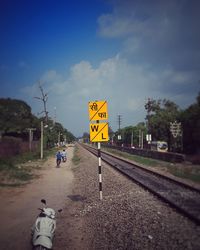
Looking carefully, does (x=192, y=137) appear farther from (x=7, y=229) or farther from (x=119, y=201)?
(x=7, y=229)

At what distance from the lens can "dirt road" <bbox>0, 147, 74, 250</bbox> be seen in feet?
24.8

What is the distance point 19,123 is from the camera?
6431cm

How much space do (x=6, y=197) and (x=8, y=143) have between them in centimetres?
2327

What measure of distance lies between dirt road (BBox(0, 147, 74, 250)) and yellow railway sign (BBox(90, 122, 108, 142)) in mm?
2988

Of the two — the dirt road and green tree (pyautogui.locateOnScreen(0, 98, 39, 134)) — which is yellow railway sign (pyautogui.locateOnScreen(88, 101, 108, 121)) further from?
green tree (pyautogui.locateOnScreen(0, 98, 39, 134))

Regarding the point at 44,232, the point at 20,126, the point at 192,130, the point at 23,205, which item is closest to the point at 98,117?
the point at 23,205

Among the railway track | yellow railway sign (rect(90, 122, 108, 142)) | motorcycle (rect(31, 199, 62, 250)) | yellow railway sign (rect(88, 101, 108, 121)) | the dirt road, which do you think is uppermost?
yellow railway sign (rect(88, 101, 108, 121))

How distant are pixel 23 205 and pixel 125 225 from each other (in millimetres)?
5252

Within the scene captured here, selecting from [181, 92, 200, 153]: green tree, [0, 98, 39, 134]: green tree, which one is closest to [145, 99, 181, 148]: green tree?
[181, 92, 200, 153]: green tree

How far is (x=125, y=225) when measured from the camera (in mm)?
8086

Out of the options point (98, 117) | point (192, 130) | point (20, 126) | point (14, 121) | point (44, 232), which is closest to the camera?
point (44, 232)

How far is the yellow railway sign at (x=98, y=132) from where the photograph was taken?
11.6 metres

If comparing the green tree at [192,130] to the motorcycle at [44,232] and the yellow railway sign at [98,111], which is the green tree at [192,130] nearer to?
the yellow railway sign at [98,111]

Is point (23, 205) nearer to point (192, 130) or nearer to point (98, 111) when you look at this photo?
point (98, 111)
